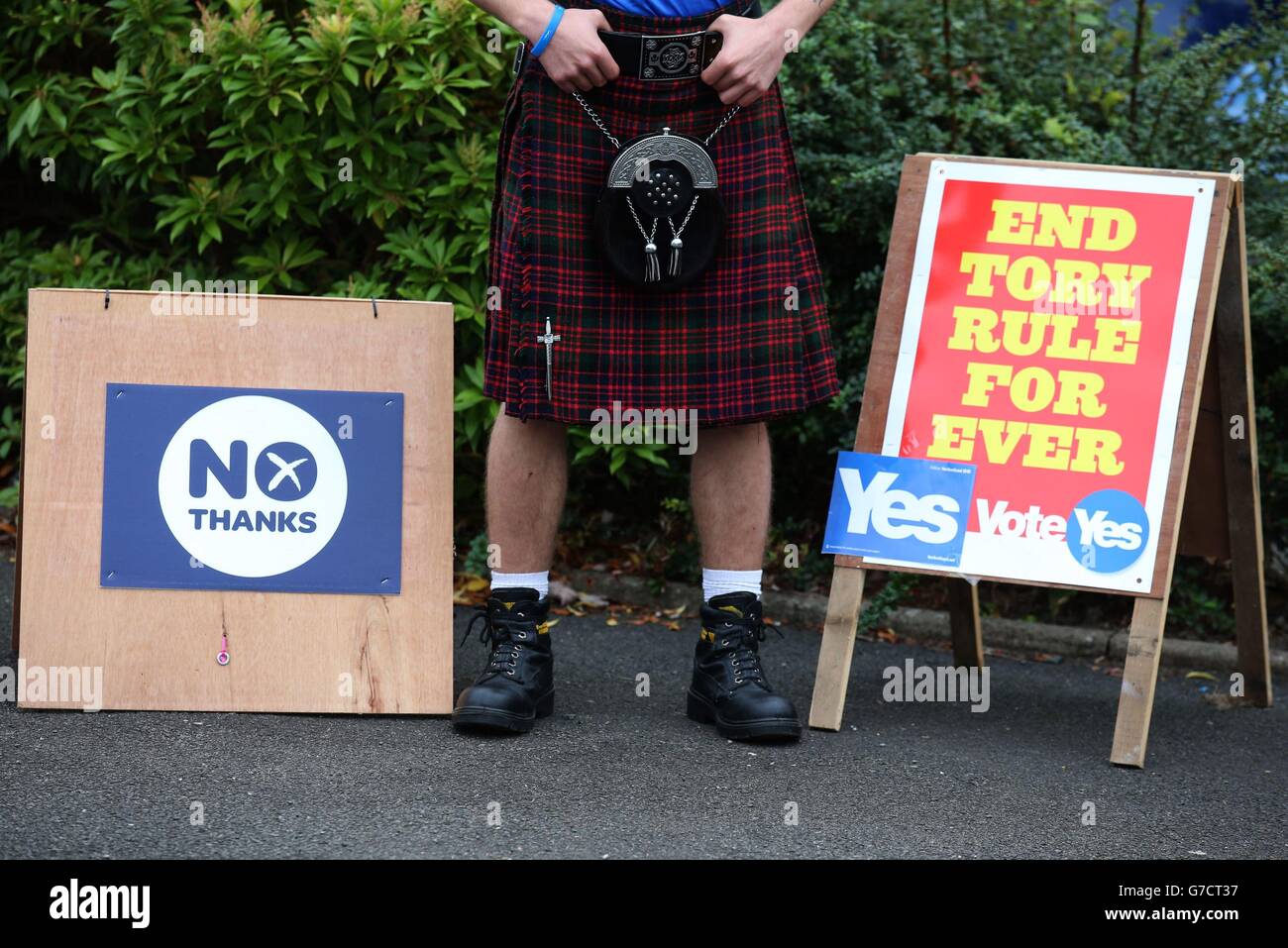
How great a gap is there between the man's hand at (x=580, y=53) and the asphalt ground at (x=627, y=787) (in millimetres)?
1217

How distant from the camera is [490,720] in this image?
259cm

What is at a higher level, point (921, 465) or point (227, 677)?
point (921, 465)

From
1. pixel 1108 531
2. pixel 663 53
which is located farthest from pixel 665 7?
pixel 1108 531

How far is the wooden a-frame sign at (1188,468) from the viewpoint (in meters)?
2.73

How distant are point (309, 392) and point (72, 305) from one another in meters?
0.47

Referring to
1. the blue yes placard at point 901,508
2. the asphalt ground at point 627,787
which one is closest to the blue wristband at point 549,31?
the blue yes placard at point 901,508

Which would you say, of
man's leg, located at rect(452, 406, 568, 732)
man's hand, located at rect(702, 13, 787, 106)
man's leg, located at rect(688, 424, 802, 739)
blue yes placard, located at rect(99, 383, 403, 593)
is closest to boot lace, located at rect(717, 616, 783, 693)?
man's leg, located at rect(688, 424, 802, 739)

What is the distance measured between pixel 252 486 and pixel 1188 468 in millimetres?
1860

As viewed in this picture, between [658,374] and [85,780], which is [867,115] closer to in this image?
[658,374]

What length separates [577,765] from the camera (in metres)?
2.48

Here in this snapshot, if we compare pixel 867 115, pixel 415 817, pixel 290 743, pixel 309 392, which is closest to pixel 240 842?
pixel 415 817

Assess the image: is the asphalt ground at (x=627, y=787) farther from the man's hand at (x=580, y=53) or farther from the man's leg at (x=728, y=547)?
the man's hand at (x=580, y=53)

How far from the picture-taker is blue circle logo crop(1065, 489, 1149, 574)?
2.75 metres

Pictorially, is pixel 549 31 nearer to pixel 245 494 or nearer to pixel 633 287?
pixel 633 287
